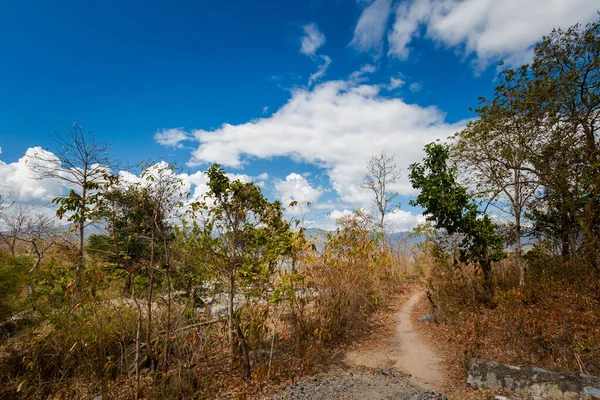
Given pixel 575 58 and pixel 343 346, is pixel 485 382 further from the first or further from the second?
pixel 575 58

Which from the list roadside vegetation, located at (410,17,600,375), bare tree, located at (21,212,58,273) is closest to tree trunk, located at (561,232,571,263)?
roadside vegetation, located at (410,17,600,375)

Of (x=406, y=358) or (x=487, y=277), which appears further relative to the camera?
(x=487, y=277)

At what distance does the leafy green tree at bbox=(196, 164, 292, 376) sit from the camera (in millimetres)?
6203

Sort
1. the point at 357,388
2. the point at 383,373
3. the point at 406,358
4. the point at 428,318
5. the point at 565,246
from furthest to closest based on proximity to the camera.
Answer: the point at 565,246 < the point at 428,318 < the point at 406,358 < the point at 383,373 < the point at 357,388

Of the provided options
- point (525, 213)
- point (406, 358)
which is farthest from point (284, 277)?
point (525, 213)

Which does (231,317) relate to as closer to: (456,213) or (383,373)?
(383,373)

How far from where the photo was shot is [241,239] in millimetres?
6395

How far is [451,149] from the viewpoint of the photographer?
11.6m

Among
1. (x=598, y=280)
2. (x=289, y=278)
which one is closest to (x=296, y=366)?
(x=289, y=278)

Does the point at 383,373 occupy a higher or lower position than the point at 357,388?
lower

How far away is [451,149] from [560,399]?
8486mm

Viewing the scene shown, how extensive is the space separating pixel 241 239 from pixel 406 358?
5.06 m

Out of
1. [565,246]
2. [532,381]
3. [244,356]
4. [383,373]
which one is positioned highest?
[565,246]

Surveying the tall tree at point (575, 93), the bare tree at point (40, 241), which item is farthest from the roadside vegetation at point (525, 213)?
the bare tree at point (40, 241)
